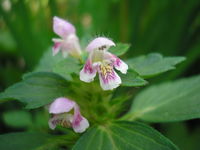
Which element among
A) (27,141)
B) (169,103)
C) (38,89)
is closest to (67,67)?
Result: (38,89)

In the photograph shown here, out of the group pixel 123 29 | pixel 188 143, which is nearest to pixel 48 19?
pixel 123 29

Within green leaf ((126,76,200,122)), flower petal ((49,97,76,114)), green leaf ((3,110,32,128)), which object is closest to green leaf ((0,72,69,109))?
flower petal ((49,97,76,114))

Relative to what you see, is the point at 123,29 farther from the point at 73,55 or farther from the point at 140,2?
the point at 73,55

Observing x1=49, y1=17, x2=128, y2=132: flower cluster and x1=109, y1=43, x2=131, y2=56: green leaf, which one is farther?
x1=109, y1=43, x2=131, y2=56: green leaf

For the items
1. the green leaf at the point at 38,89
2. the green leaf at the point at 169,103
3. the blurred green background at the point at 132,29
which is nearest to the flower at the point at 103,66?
the green leaf at the point at 38,89

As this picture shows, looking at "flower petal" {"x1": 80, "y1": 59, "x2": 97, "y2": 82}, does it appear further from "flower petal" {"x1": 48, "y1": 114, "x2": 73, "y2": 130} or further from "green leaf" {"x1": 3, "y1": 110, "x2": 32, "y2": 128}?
"green leaf" {"x1": 3, "y1": 110, "x2": 32, "y2": 128}

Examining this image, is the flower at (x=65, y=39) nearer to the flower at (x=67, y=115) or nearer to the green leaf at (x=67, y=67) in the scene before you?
the green leaf at (x=67, y=67)
